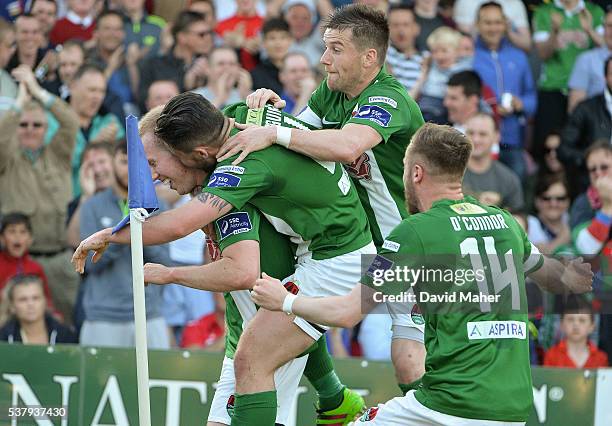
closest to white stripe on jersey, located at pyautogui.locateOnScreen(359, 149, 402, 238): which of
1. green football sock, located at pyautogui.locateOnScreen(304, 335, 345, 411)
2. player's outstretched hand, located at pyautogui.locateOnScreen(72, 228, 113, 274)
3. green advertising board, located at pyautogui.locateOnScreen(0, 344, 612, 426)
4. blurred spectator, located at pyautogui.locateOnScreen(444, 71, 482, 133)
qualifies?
green football sock, located at pyautogui.locateOnScreen(304, 335, 345, 411)

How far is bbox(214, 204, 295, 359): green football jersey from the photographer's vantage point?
622cm

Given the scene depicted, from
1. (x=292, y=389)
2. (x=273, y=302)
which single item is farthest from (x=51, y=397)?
(x=273, y=302)

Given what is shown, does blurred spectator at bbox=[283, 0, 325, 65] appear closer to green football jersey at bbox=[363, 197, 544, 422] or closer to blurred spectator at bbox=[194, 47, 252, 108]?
blurred spectator at bbox=[194, 47, 252, 108]

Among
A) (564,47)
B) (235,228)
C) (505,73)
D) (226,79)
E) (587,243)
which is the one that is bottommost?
(235,228)

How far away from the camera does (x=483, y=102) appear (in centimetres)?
1184

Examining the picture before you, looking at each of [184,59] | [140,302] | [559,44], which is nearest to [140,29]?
[184,59]

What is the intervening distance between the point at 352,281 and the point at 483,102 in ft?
18.5

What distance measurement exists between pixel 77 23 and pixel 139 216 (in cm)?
680

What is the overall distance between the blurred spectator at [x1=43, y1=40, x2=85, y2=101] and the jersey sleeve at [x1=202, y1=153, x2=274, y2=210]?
5.76m

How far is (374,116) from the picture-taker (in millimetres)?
6766

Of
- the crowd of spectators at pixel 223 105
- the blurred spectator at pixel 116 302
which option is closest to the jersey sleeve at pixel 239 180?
the crowd of spectators at pixel 223 105

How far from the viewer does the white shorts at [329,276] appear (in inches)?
258

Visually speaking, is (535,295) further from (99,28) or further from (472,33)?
(99,28)

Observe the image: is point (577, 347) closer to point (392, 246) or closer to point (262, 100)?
point (262, 100)
